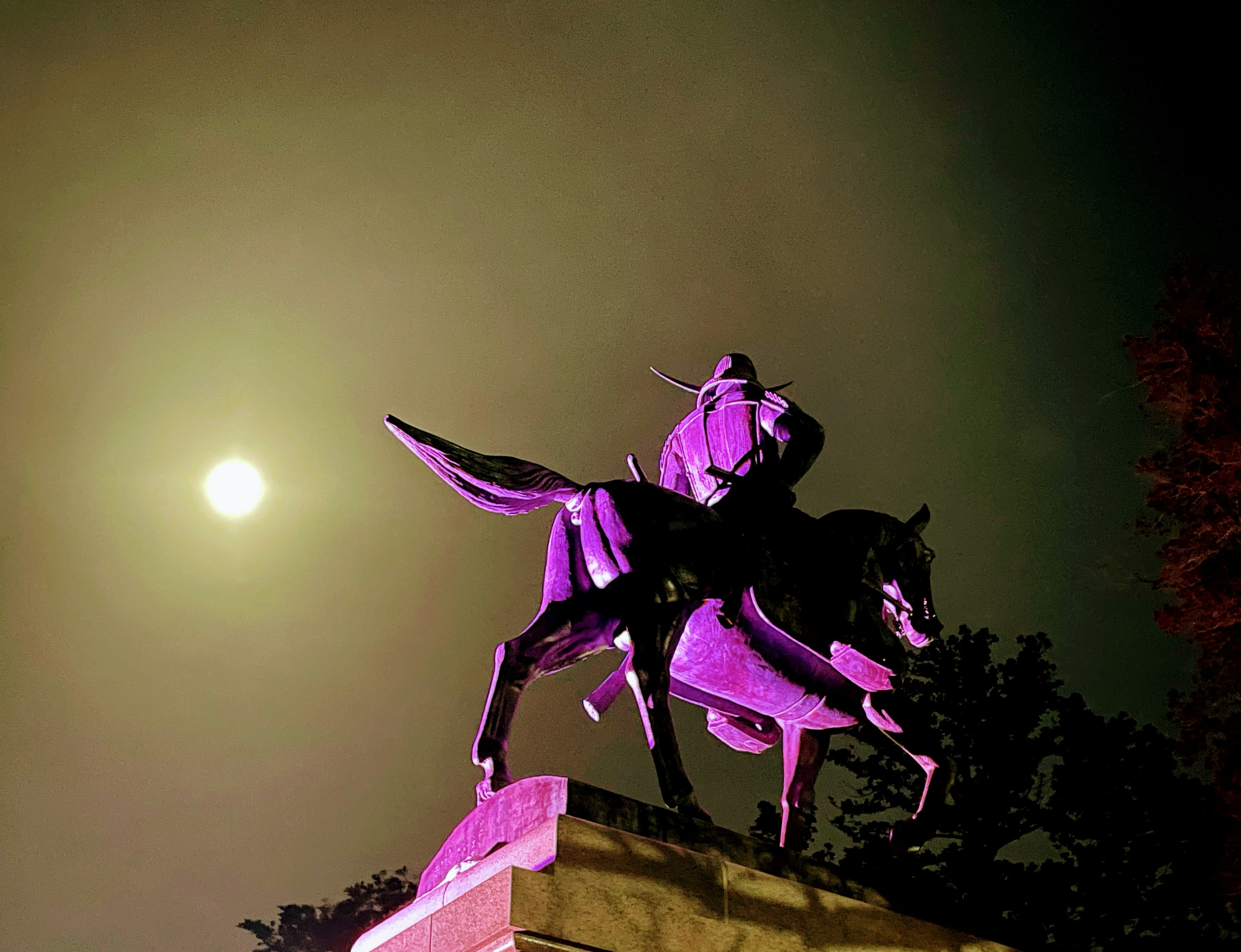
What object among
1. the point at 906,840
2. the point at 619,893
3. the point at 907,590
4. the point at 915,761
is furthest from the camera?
the point at 907,590

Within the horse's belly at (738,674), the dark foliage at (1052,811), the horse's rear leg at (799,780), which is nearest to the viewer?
the horse's belly at (738,674)

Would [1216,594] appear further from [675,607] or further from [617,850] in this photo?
[617,850]

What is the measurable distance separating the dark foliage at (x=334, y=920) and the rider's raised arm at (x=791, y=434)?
1580cm

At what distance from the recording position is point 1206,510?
1492 centimetres

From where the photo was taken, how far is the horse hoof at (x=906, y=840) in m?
6.36

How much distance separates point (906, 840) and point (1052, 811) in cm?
1189

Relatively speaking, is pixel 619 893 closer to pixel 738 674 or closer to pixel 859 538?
pixel 738 674

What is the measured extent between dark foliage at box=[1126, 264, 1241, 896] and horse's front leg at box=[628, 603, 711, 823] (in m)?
10.7

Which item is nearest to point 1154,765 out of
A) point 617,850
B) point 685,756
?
point 685,756

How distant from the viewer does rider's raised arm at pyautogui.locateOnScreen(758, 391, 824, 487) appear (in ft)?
24.1

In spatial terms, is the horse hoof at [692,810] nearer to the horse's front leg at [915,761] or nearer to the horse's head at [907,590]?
the horse's front leg at [915,761]

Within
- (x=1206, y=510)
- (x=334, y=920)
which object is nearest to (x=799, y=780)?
(x=1206, y=510)

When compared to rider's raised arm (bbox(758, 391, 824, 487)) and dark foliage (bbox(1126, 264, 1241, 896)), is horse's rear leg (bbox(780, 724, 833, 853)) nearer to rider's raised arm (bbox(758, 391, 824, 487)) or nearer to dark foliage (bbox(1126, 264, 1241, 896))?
rider's raised arm (bbox(758, 391, 824, 487))

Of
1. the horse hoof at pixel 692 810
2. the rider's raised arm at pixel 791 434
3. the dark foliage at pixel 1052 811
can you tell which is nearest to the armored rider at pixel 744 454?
the rider's raised arm at pixel 791 434
